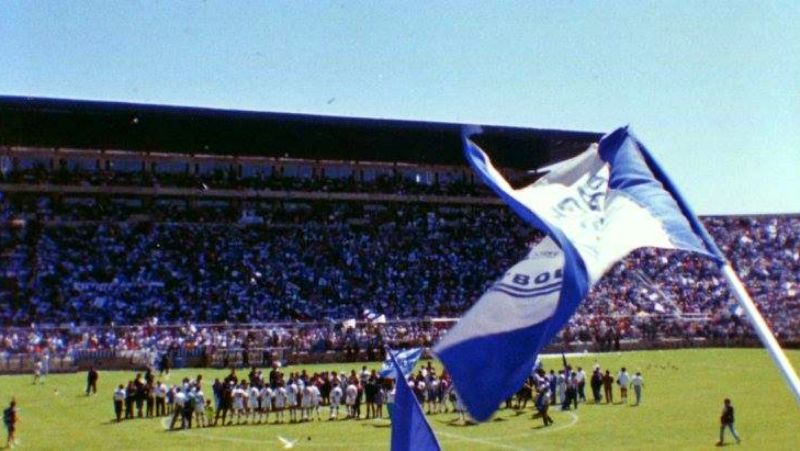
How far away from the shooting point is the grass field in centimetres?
2381

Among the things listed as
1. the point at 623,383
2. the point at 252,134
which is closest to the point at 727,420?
the point at 623,383

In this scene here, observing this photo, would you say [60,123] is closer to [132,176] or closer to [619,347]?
[132,176]

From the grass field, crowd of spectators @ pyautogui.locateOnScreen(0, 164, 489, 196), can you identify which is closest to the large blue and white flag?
the grass field

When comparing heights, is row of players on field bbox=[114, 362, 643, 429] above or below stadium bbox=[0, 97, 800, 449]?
below

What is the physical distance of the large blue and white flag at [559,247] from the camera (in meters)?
8.09

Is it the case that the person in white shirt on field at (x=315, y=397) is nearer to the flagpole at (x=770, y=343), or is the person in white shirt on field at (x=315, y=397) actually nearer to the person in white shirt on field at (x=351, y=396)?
the person in white shirt on field at (x=351, y=396)

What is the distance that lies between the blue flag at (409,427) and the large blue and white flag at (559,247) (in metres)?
0.54

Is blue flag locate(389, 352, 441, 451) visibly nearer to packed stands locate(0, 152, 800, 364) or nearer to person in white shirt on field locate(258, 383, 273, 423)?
person in white shirt on field locate(258, 383, 273, 423)

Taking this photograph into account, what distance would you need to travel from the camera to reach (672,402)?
3122 cm

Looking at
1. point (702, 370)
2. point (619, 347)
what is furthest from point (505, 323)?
point (619, 347)

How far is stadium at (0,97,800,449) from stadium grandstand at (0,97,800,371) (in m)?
0.14

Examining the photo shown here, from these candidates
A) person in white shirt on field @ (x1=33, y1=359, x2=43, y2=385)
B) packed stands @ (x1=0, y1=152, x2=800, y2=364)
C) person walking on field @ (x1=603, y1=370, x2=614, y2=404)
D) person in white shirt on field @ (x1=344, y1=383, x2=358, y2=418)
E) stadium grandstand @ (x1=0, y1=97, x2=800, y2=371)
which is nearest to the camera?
person in white shirt on field @ (x1=344, y1=383, x2=358, y2=418)

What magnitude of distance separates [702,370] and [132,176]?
115 feet

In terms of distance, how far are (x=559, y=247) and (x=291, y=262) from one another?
4977cm
